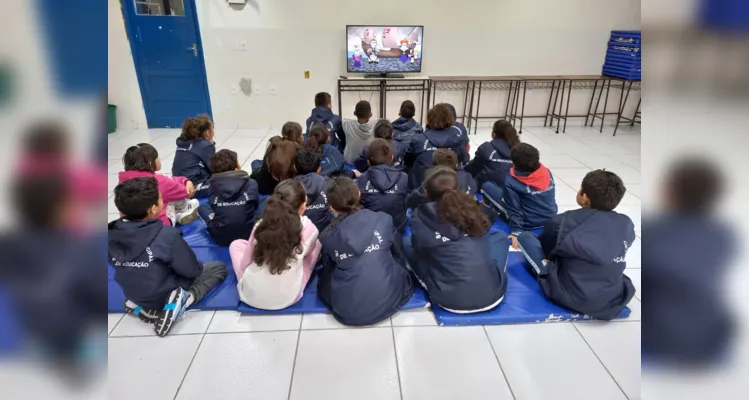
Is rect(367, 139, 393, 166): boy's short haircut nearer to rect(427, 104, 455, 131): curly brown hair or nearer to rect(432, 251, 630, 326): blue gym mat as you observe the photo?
rect(427, 104, 455, 131): curly brown hair

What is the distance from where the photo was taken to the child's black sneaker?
195cm

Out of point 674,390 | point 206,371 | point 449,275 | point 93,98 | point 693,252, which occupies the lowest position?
point 206,371

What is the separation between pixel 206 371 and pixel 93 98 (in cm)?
166

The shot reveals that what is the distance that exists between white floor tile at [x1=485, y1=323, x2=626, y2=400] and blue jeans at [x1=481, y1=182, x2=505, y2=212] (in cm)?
121

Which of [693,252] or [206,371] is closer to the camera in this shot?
[693,252]

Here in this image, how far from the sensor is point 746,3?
0.29 meters

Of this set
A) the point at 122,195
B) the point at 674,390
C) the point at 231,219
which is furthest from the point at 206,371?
the point at 674,390

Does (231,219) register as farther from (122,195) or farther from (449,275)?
(449,275)

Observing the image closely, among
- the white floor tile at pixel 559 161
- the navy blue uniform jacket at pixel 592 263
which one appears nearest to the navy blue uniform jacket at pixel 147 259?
the navy blue uniform jacket at pixel 592 263

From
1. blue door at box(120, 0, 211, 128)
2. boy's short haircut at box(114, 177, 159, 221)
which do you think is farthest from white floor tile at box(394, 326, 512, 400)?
blue door at box(120, 0, 211, 128)

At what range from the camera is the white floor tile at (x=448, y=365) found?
5.36 ft

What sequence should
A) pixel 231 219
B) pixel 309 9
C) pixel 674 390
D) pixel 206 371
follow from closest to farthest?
pixel 674 390 < pixel 206 371 < pixel 231 219 < pixel 309 9

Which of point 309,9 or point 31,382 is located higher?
point 309,9

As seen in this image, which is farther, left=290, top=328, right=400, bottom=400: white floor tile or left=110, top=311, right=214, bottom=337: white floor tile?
left=110, top=311, right=214, bottom=337: white floor tile
